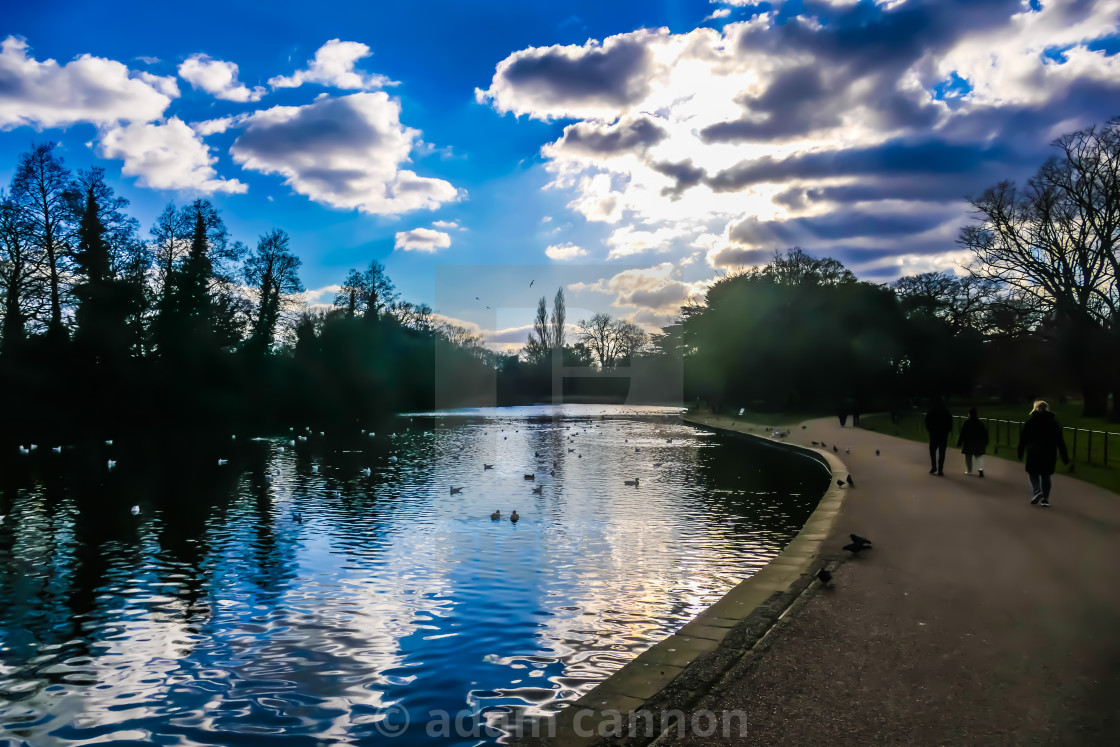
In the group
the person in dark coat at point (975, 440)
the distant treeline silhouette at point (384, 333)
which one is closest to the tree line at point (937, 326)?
the distant treeline silhouette at point (384, 333)

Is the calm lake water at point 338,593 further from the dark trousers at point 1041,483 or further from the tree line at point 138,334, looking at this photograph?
the tree line at point 138,334

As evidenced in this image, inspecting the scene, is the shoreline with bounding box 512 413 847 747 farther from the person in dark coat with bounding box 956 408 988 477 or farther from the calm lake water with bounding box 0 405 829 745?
the person in dark coat with bounding box 956 408 988 477

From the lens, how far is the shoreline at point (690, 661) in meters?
4.71

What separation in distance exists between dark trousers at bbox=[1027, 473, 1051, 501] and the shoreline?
22.6 feet

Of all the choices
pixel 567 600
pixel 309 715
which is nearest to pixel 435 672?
pixel 309 715

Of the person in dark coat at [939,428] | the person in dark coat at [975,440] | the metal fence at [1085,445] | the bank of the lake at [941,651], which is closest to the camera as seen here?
the bank of the lake at [941,651]

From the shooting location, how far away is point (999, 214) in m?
41.5

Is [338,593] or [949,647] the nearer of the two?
[949,647]

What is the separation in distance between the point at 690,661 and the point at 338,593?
16.3ft

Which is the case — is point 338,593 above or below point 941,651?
below

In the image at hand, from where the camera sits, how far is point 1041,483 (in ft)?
45.1

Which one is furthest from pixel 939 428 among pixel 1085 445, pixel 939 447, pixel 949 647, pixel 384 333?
pixel 384 333

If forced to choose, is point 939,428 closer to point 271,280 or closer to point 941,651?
point 941,651

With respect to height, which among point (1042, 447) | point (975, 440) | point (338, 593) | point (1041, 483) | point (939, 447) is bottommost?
point (338, 593)
